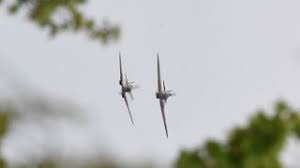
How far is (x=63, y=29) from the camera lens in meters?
8.77

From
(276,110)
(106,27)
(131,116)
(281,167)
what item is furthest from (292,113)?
(106,27)

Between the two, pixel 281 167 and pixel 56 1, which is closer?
pixel 281 167

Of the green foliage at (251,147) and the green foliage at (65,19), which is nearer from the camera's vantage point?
the green foliage at (251,147)

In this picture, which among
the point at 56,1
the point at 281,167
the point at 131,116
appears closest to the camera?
the point at 281,167

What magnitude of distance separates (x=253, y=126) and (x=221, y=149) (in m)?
0.27

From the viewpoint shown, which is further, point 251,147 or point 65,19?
point 65,19

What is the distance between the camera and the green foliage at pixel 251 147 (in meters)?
4.30

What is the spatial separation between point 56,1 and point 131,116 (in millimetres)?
3721

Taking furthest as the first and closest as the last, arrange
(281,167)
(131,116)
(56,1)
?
(56,1) → (131,116) → (281,167)

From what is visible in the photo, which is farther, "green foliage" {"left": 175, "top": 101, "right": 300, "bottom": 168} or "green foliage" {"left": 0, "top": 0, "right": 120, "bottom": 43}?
"green foliage" {"left": 0, "top": 0, "right": 120, "bottom": 43}

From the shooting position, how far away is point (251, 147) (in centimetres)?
429

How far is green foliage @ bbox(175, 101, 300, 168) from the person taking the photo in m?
4.30

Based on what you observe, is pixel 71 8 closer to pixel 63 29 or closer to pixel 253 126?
pixel 63 29

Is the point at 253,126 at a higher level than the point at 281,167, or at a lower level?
higher
